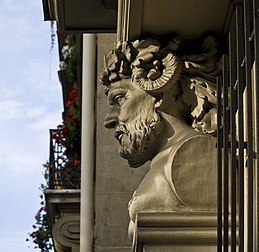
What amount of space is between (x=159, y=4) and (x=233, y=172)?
3.27 ft

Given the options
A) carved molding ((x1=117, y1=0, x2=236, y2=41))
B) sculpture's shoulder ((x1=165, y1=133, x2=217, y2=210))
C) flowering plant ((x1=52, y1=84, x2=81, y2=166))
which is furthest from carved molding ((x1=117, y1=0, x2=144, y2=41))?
flowering plant ((x1=52, y1=84, x2=81, y2=166))

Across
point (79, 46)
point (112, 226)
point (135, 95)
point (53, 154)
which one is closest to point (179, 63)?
point (135, 95)

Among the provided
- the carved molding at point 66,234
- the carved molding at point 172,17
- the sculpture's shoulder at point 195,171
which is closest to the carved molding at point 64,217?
the carved molding at point 66,234

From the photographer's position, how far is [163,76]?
6953 mm

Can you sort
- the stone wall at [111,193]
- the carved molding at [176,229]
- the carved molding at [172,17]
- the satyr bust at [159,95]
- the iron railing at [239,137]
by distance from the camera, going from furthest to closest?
1. the stone wall at [111,193]
2. the satyr bust at [159,95]
3. the carved molding at [172,17]
4. the carved molding at [176,229]
5. the iron railing at [239,137]

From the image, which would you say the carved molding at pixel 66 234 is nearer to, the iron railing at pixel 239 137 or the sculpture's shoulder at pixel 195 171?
the sculpture's shoulder at pixel 195 171

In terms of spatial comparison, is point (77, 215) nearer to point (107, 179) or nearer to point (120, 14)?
point (107, 179)

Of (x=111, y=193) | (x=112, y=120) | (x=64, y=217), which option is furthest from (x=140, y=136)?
(x=64, y=217)

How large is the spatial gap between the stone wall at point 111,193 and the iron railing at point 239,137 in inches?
238

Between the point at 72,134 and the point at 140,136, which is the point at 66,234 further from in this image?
the point at 140,136

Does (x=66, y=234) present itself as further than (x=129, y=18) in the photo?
Yes

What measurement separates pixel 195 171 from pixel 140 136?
0.44m

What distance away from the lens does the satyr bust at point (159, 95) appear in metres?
6.89

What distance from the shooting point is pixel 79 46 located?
59.3 ft
